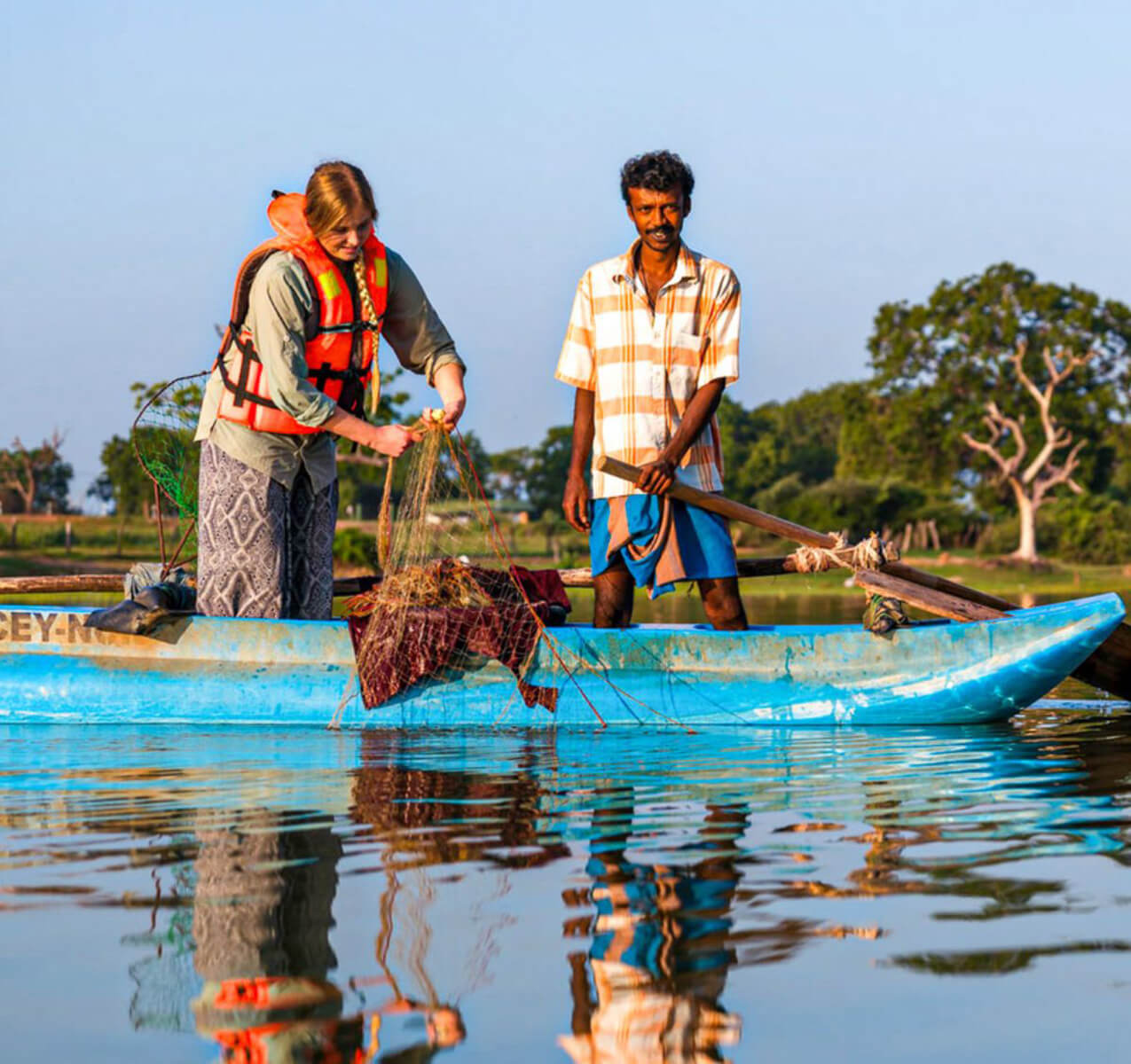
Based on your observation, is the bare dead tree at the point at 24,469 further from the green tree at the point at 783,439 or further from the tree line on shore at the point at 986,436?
the green tree at the point at 783,439

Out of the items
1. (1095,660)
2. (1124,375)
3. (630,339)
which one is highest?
(1124,375)

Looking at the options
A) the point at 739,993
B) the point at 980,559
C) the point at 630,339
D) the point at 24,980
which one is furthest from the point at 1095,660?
the point at 980,559

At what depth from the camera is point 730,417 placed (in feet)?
222

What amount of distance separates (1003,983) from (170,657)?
13.6 ft

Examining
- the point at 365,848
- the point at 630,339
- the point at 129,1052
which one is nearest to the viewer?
the point at 129,1052

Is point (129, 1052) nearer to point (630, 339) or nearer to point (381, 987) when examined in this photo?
point (381, 987)

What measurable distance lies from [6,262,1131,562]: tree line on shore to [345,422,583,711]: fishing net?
97.9 ft

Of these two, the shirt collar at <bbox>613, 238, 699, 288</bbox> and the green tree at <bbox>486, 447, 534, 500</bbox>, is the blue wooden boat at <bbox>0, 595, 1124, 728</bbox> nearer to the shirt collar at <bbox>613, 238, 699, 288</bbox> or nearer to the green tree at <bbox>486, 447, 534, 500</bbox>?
the shirt collar at <bbox>613, 238, 699, 288</bbox>

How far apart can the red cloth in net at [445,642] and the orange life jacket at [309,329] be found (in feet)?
2.62

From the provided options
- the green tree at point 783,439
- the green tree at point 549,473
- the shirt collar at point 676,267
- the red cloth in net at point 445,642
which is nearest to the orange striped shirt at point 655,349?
the shirt collar at point 676,267

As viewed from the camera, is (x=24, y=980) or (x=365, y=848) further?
(x=365, y=848)

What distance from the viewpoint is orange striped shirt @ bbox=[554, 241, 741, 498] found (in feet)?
18.7

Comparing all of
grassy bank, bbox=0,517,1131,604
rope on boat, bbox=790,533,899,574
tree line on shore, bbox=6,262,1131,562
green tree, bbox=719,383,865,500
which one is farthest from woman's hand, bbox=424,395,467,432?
green tree, bbox=719,383,865,500

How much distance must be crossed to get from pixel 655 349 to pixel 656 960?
10.4ft
